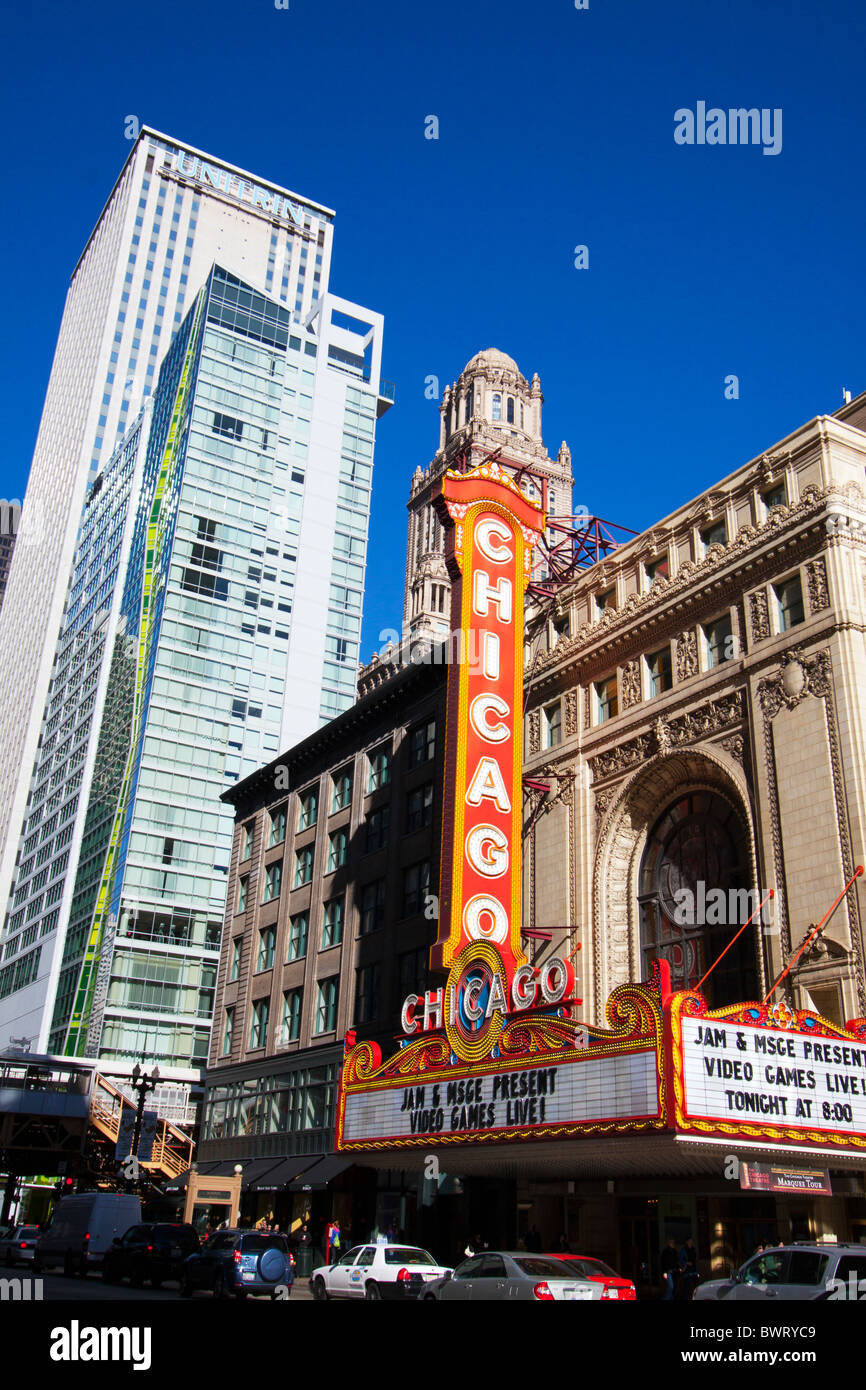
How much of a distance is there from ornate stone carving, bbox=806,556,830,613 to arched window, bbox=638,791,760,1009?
18.5ft

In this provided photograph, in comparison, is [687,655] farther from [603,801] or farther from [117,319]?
[117,319]

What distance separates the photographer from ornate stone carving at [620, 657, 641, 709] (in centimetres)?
3244

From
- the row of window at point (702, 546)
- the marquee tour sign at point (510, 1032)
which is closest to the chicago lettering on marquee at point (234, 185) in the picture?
the marquee tour sign at point (510, 1032)

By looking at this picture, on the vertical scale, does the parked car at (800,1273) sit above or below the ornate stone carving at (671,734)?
below

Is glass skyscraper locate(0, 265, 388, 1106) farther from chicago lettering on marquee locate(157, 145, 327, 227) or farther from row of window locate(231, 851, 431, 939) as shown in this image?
chicago lettering on marquee locate(157, 145, 327, 227)

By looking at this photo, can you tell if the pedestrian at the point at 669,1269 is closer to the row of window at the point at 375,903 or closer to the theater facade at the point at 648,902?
the theater facade at the point at 648,902

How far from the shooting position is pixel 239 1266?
81.8 ft

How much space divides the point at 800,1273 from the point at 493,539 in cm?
2454

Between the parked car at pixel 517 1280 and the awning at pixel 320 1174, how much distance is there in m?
20.9

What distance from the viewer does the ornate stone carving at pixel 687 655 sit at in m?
30.4

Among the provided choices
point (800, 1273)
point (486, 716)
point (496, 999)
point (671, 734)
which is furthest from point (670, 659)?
point (800, 1273)

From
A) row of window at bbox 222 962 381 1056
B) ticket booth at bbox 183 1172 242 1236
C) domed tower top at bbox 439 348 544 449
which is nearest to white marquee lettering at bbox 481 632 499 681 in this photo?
row of window at bbox 222 962 381 1056
